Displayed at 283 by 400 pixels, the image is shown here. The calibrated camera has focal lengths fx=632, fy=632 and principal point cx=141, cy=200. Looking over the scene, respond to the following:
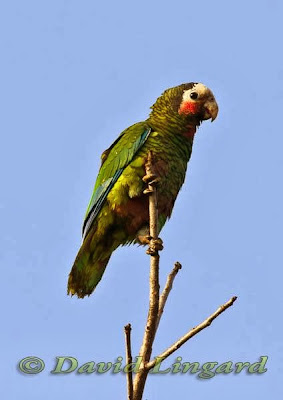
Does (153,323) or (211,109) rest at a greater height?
(211,109)

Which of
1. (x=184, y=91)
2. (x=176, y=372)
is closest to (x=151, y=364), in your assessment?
(x=176, y=372)

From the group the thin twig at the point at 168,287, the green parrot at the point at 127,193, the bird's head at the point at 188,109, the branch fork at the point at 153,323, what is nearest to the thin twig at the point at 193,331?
the branch fork at the point at 153,323

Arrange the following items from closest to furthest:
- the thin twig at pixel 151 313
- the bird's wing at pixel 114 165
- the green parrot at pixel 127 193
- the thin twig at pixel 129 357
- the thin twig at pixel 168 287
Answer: the thin twig at pixel 129 357, the thin twig at pixel 151 313, the thin twig at pixel 168 287, the green parrot at pixel 127 193, the bird's wing at pixel 114 165

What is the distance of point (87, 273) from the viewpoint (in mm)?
6012

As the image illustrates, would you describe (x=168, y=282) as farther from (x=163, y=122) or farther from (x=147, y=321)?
(x=163, y=122)

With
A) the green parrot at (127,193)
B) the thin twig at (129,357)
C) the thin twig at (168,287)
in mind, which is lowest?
the thin twig at (129,357)

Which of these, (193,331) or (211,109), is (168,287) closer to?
(193,331)

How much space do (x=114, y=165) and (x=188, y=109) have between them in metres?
1.05

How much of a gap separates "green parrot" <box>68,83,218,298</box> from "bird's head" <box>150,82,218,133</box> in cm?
4

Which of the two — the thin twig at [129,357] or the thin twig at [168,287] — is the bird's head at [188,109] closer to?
the thin twig at [168,287]

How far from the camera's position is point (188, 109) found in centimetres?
648

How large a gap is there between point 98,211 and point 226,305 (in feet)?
9.23

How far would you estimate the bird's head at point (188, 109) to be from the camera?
21.1 ft

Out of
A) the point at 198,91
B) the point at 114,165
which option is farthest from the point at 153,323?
the point at 198,91
